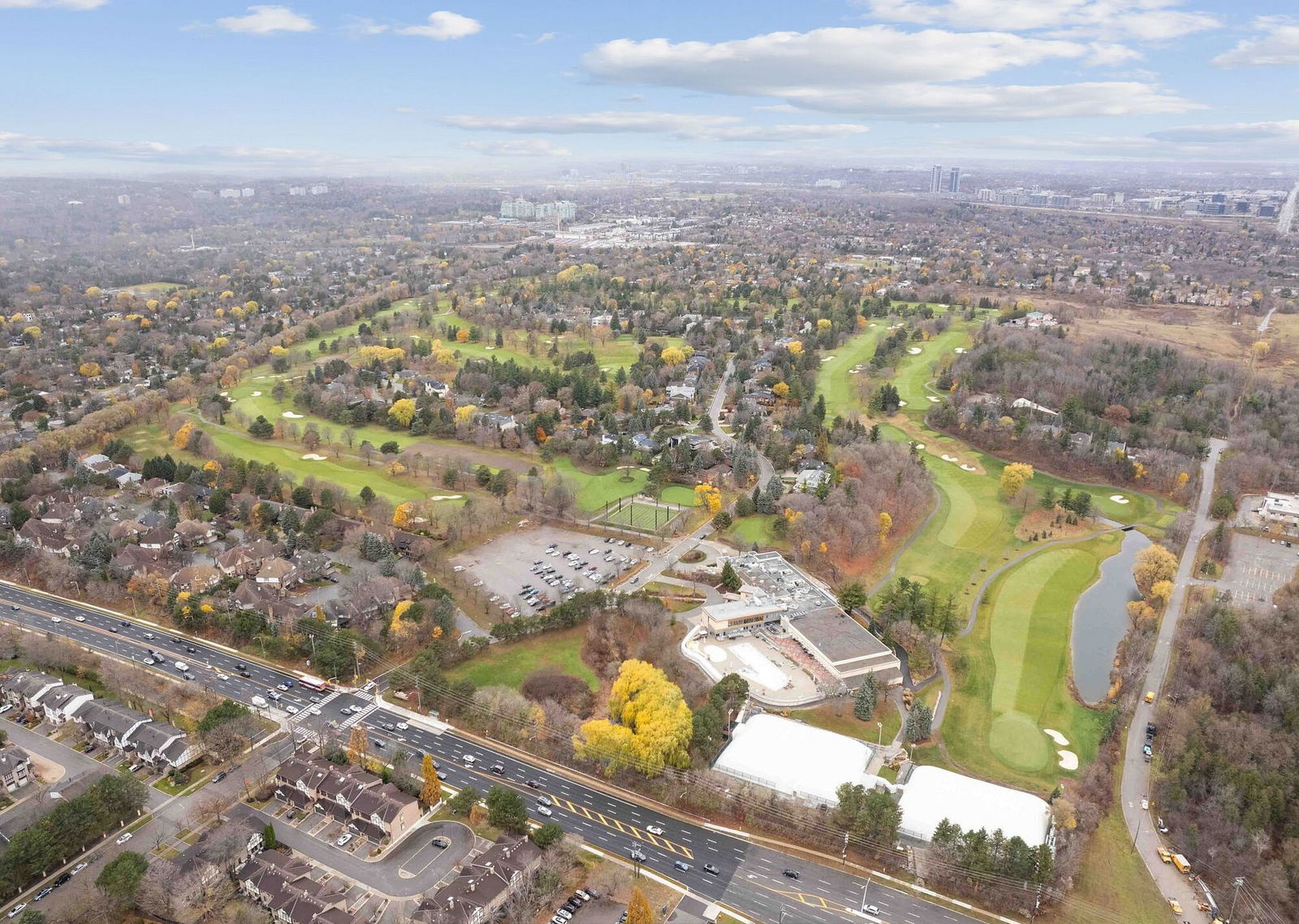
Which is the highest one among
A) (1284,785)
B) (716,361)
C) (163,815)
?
(716,361)

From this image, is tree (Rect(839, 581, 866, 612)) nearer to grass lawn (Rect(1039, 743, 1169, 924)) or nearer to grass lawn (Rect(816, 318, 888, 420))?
grass lawn (Rect(1039, 743, 1169, 924))

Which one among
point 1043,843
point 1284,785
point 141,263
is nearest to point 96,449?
point 1043,843

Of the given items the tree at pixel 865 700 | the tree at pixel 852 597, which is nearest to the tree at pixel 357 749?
the tree at pixel 865 700

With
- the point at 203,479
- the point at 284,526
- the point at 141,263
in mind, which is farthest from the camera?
the point at 141,263

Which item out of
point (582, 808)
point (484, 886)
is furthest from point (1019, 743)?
point (484, 886)

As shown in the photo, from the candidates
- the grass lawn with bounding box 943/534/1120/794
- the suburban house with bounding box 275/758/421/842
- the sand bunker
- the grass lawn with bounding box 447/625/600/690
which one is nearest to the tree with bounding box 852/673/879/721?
the grass lawn with bounding box 943/534/1120/794

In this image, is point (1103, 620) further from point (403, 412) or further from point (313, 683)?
point (403, 412)

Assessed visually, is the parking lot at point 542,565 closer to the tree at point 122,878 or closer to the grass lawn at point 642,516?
the grass lawn at point 642,516

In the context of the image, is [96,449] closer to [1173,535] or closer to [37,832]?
[37,832]
